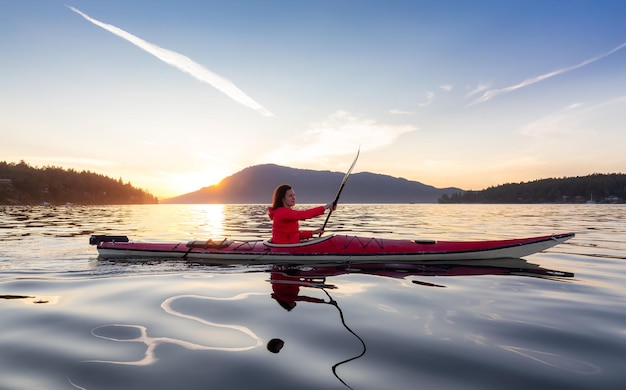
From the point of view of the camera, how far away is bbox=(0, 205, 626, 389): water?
3533 millimetres

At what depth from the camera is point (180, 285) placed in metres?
7.79

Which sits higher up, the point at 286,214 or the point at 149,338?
the point at 286,214

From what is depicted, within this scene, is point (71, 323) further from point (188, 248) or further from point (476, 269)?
point (476, 269)

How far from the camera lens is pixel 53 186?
129 meters

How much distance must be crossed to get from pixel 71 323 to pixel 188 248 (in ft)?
20.5

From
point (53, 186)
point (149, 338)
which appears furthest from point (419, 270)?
point (53, 186)

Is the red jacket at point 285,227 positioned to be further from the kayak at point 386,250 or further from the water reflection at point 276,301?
the water reflection at point 276,301

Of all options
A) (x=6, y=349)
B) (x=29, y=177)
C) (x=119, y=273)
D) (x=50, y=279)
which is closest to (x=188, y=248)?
(x=119, y=273)

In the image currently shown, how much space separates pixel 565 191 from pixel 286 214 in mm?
172304

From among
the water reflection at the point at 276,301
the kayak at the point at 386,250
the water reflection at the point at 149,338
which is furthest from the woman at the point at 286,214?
the water reflection at the point at 149,338

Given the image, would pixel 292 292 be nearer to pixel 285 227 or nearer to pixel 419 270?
pixel 285 227

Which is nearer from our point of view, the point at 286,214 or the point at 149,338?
the point at 149,338

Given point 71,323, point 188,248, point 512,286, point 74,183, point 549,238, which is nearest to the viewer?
point 71,323

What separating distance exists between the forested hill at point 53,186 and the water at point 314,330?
411ft
